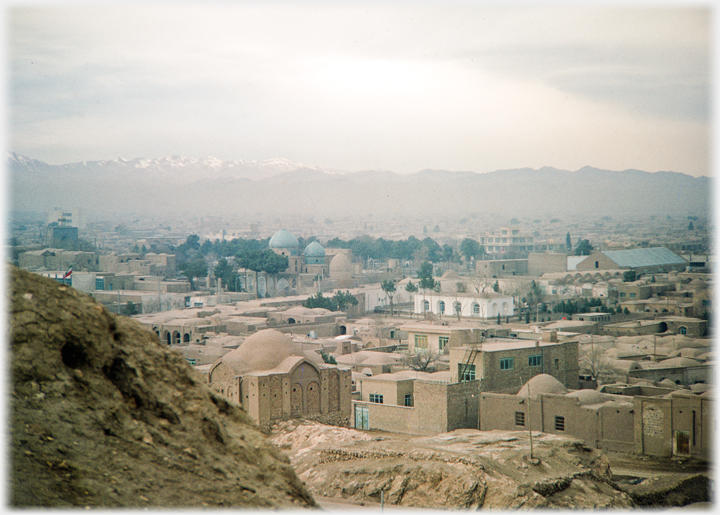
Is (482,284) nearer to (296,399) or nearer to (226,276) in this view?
(226,276)

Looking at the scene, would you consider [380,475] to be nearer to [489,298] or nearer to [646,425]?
[646,425]

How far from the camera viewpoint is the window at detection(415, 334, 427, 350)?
17031 millimetres

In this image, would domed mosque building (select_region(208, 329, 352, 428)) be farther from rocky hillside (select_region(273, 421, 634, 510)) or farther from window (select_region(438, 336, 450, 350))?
window (select_region(438, 336, 450, 350))

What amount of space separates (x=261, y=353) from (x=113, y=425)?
911 cm

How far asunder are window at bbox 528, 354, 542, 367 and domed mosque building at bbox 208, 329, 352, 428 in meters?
3.26

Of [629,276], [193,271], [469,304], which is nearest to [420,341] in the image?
[469,304]

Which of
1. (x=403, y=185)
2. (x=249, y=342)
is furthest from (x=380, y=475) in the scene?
(x=403, y=185)

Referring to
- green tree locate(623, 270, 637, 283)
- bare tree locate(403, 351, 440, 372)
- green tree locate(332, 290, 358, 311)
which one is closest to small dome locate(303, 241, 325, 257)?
green tree locate(332, 290, 358, 311)

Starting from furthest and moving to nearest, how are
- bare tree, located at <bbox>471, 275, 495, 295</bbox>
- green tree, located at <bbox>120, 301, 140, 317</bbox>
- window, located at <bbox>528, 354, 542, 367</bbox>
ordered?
1. bare tree, located at <bbox>471, 275, 495, 295</bbox>
2. green tree, located at <bbox>120, 301, 140, 317</bbox>
3. window, located at <bbox>528, 354, 542, 367</bbox>

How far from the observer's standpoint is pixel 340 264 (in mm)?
39844

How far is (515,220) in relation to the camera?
91750 millimetres

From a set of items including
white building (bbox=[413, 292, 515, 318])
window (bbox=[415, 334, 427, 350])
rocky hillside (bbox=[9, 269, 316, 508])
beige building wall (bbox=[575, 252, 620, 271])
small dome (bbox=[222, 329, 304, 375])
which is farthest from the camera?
beige building wall (bbox=[575, 252, 620, 271])

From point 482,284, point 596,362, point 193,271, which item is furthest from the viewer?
point 193,271

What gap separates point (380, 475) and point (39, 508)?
16.5ft
